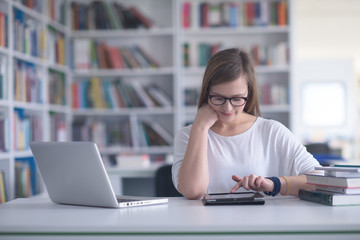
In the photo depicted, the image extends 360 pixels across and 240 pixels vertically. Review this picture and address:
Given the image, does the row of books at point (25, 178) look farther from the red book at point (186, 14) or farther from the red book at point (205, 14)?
the red book at point (205, 14)

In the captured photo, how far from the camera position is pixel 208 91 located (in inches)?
66.4

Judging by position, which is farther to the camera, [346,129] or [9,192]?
[346,129]

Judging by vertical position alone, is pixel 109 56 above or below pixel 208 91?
above

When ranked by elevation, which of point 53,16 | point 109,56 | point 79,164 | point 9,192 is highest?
point 53,16

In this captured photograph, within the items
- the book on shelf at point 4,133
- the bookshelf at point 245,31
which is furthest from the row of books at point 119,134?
the book on shelf at point 4,133

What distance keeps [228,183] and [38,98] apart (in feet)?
7.79

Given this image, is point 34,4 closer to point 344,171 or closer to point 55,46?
point 55,46

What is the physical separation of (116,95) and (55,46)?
2.49ft

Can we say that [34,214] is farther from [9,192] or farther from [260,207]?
[9,192]

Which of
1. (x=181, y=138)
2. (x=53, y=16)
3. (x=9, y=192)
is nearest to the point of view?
(x=181, y=138)

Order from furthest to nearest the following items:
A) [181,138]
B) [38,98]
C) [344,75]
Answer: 1. [344,75]
2. [38,98]
3. [181,138]

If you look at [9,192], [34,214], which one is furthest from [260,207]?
[9,192]

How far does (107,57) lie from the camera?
14.8 ft

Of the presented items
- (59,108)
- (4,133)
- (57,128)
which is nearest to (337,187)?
(4,133)
